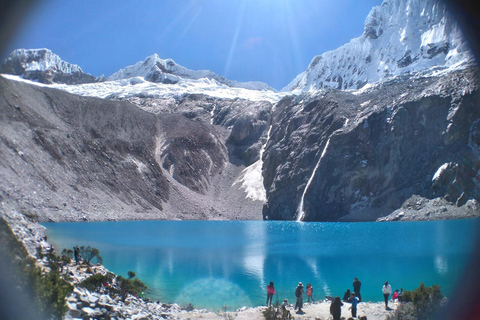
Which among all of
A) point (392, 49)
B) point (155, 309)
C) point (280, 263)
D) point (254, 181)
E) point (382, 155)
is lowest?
point (155, 309)

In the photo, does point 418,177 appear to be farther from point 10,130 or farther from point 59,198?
point 10,130

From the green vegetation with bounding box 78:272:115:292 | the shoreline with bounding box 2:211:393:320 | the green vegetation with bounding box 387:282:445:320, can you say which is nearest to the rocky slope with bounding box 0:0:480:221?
the green vegetation with bounding box 78:272:115:292

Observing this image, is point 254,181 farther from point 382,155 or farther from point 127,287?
point 127,287

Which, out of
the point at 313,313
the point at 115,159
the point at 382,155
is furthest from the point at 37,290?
the point at 115,159

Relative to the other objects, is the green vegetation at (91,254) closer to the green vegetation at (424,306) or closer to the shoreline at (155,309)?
the shoreline at (155,309)

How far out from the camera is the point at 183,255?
3356cm

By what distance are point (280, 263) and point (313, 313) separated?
13.3m

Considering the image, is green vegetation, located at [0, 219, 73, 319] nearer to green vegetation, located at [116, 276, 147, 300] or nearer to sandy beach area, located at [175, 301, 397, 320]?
green vegetation, located at [116, 276, 147, 300]

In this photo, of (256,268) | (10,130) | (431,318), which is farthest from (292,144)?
(431,318)

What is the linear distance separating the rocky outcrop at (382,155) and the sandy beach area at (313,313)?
179ft

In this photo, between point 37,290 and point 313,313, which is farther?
point 313,313

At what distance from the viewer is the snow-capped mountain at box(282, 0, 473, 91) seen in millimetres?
117250

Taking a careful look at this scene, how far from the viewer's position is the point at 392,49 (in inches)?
5758

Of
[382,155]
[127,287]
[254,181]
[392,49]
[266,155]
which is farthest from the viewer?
[392,49]
